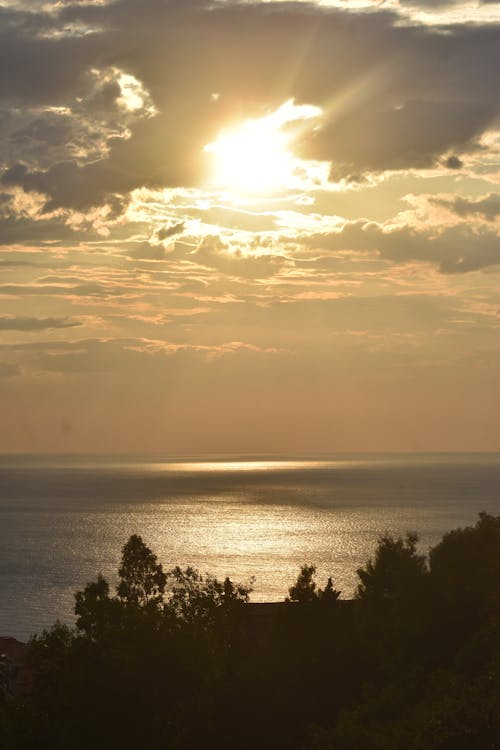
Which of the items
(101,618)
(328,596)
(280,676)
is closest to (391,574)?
(328,596)

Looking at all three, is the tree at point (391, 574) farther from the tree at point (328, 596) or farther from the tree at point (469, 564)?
the tree at point (328, 596)

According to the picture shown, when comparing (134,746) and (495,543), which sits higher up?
(495,543)

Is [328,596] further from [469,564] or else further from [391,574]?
[469,564]

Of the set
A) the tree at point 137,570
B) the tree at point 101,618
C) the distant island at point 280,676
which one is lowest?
the distant island at point 280,676

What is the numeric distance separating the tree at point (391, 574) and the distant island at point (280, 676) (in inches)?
14.3

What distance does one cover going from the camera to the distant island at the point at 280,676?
3478 centimetres

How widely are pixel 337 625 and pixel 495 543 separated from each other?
85.8ft

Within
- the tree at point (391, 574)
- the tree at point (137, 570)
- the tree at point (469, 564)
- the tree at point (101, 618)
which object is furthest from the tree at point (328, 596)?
the tree at point (137, 570)

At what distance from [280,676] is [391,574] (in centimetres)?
2360

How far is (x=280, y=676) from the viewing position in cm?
4438

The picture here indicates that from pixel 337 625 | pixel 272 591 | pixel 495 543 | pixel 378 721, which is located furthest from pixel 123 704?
pixel 272 591

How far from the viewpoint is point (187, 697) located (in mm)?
38969

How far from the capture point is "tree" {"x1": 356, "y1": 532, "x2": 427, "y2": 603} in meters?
58.3

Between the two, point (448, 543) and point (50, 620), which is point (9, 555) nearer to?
point (50, 620)
